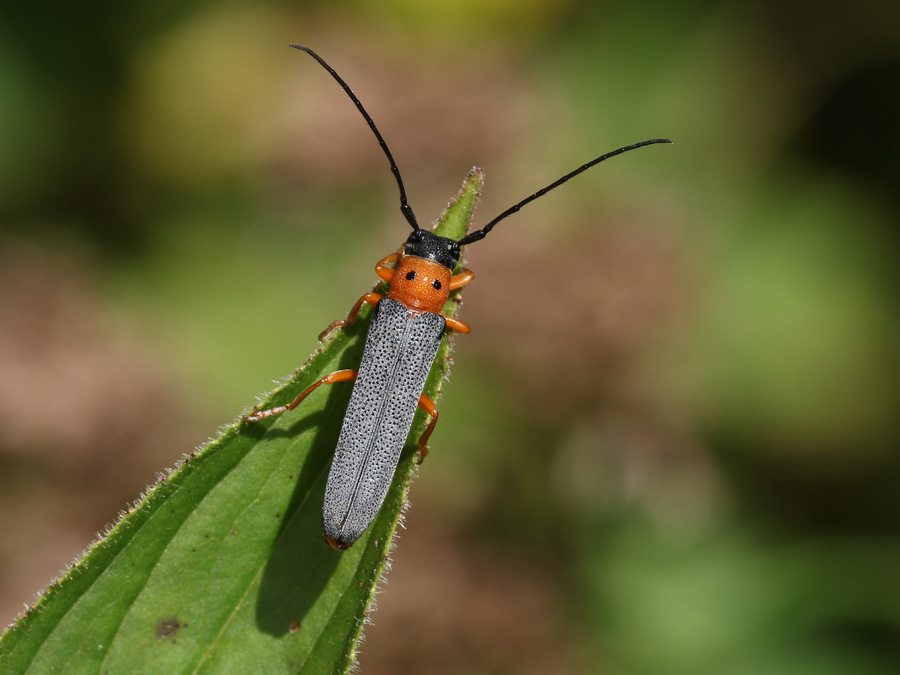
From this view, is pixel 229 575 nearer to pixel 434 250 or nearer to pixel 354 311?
pixel 354 311

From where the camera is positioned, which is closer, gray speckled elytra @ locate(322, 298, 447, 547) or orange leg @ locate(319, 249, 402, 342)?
gray speckled elytra @ locate(322, 298, 447, 547)

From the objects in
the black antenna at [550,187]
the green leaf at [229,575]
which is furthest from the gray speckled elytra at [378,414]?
the black antenna at [550,187]

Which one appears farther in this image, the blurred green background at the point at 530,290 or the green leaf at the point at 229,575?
the blurred green background at the point at 530,290

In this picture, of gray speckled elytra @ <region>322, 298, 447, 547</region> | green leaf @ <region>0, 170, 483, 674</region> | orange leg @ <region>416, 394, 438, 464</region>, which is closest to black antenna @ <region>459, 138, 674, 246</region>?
gray speckled elytra @ <region>322, 298, 447, 547</region>

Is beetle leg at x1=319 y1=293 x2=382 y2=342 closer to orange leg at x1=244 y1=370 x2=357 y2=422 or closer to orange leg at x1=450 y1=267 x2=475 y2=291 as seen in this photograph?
orange leg at x1=244 y1=370 x2=357 y2=422

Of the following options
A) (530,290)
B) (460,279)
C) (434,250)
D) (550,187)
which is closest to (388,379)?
(460,279)

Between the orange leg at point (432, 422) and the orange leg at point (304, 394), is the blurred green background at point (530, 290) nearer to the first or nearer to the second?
the orange leg at point (432, 422)
